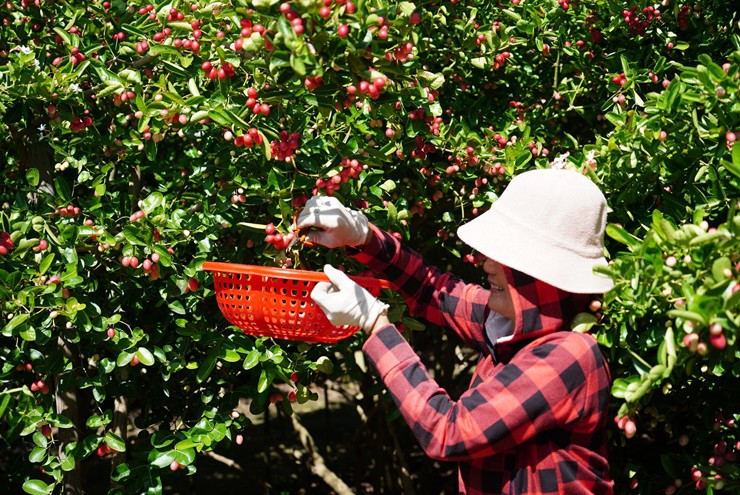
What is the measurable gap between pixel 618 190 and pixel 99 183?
1643 millimetres

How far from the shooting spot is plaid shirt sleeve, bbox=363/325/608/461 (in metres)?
1.84

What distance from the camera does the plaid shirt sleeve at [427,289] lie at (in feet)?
7.77

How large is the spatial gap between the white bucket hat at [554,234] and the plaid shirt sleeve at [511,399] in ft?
0.50

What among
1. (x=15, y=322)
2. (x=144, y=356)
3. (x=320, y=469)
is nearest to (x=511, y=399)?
(x=144, y=356)

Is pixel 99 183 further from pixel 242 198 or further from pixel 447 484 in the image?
pixel 447 484

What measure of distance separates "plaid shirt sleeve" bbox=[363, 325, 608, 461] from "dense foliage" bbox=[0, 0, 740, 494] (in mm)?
98

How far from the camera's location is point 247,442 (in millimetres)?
6137

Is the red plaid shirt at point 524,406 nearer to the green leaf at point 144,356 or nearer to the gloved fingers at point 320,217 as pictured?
the gloved fingers at point 320,217

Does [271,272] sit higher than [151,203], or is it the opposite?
[271,272]

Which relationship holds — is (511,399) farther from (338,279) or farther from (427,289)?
(427,289)

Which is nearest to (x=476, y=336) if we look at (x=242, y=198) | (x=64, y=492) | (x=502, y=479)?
(x=502, y=479)

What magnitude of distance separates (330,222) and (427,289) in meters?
0.46

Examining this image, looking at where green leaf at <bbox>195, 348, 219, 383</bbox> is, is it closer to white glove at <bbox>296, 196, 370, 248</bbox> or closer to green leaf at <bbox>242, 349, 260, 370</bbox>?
green leaf at <bbox>242, 349, 260, 370</bbox>

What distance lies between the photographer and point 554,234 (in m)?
1.97
